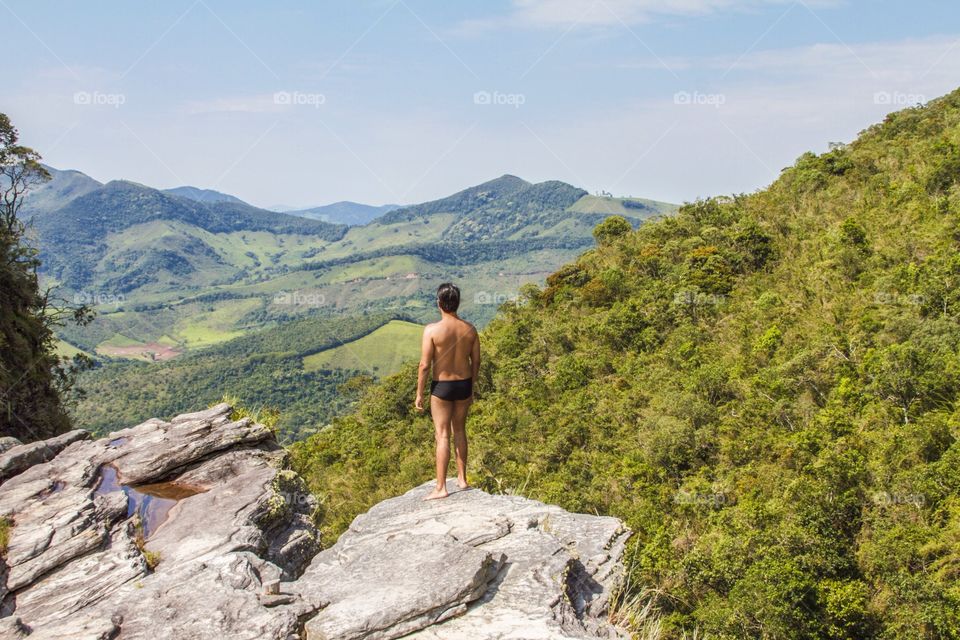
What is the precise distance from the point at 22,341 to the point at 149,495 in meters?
13.0

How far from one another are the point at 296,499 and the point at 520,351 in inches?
1352

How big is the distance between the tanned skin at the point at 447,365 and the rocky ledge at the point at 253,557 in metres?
0.94

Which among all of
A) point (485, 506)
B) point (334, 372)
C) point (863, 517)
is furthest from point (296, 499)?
point (334, 372)

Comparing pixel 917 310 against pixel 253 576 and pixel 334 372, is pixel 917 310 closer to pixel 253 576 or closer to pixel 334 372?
pixel 253 576

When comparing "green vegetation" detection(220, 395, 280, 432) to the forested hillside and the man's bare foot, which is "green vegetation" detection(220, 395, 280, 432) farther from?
the man's bare foot

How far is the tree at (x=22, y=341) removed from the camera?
1852 centimetres

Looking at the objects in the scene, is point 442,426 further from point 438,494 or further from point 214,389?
point 214,389

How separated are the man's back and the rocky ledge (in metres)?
2.08

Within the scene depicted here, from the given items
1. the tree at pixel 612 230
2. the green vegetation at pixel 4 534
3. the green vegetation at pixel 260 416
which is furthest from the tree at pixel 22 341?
the tree at pixel 612 230

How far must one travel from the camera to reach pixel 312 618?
21.6ft

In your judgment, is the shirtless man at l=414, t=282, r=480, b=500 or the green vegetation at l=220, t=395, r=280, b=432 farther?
the green vegetation at l=220, t=395, r=280, b=432

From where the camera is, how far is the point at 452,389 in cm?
945

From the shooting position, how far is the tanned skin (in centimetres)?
912

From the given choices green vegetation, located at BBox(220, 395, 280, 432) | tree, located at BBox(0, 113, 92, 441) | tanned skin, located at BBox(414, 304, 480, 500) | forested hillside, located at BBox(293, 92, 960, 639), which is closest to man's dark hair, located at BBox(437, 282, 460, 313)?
tanned skin, located at BBox(414, 304, 480, 500)
